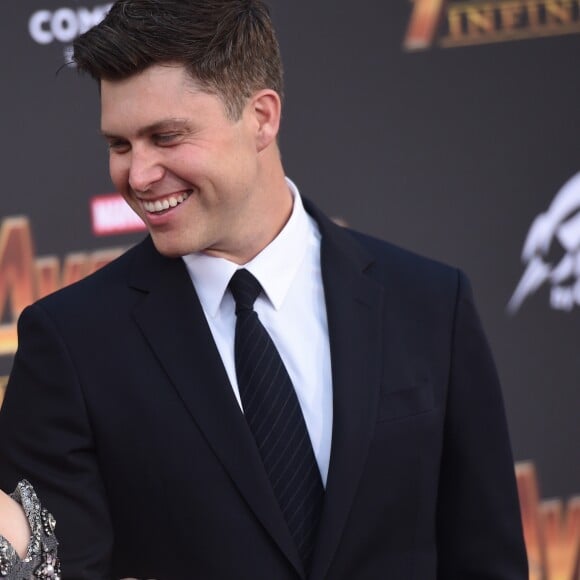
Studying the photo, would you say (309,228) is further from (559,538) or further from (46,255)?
(559,538)

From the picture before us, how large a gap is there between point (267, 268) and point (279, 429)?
0.26 m

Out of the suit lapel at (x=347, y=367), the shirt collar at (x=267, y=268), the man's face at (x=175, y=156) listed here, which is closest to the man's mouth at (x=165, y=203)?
the man's face at (x=175, y=156)

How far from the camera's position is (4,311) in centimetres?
293

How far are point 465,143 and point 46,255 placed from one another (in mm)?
1023

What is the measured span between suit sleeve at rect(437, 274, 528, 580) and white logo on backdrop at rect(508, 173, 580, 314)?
3.82 feet

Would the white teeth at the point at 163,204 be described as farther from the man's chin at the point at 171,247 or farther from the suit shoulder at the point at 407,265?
the suit shoulder at the point at 407,265

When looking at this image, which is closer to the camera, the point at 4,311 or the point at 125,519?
the point at 125,519

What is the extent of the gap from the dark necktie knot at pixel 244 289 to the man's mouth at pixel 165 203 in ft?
0.54

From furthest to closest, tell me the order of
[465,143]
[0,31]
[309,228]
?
[465,143], [0,31], [309,228]

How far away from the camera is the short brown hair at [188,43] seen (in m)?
1.98

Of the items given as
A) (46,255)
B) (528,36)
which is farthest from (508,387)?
(46,255)

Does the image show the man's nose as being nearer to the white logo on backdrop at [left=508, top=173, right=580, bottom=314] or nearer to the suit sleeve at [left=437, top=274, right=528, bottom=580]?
the suit sleeve at [left=437, top=274, right=528, bottom=580]

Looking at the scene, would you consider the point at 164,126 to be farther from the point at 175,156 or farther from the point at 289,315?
the point at 289,315

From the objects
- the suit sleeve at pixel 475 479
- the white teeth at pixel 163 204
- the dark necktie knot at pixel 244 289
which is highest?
the white teeth at pixel 163 204
